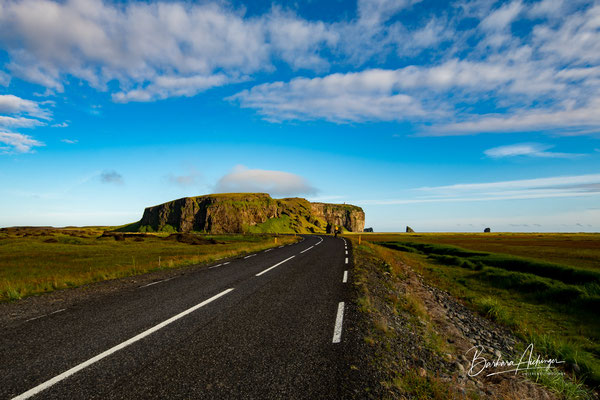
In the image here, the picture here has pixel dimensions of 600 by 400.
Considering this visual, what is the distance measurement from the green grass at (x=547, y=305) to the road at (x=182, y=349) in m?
4.68

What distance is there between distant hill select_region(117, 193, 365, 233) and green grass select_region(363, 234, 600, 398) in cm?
13092

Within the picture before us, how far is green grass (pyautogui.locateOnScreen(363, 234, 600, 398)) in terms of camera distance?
768 centimetres

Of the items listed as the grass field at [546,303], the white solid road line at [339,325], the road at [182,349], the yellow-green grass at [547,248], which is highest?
the white solid road line at [339,325]

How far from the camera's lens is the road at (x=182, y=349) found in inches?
145

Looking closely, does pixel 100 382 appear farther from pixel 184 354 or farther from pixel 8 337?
pixel 8 337

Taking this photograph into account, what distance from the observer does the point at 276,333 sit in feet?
18.3

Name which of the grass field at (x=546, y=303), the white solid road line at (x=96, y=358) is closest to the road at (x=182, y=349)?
the white solid road line at (x=96, y=358)

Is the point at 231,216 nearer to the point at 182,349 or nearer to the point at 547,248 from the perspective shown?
the point at 547,248

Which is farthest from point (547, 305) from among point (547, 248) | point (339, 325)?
point (547, 248)

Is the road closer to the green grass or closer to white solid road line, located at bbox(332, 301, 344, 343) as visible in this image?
white solid road line, located at bbox(332, 301, 344, 343)

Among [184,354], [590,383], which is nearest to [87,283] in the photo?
[184,354]

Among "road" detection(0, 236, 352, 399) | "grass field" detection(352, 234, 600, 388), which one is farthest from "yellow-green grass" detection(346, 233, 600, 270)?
"road" detection(0, 236, 352, 399)

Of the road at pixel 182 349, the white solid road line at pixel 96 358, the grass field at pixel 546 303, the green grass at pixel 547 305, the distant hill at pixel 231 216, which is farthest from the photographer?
the distant hill at pixel 231 216

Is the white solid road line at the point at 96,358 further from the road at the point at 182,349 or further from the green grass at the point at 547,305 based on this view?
the green grass at the point at 547,305
